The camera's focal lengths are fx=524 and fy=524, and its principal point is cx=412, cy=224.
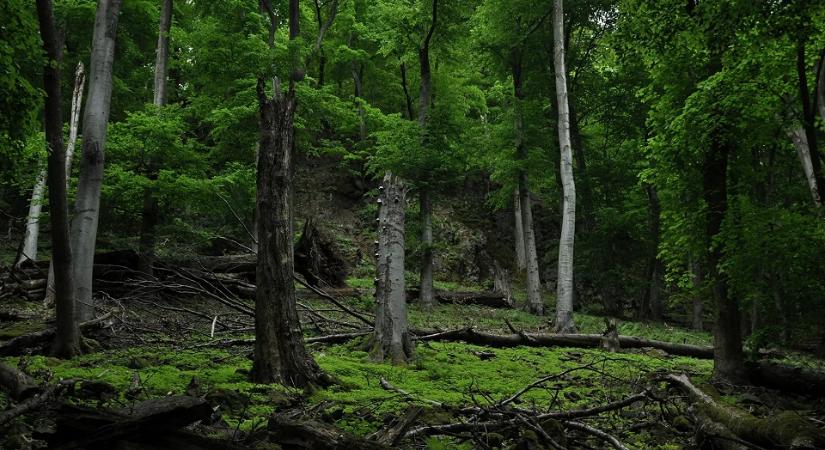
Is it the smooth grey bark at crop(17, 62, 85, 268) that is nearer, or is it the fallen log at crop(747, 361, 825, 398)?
the fallen log at crop(747, 361, 825, 398)

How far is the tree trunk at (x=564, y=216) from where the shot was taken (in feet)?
43.3

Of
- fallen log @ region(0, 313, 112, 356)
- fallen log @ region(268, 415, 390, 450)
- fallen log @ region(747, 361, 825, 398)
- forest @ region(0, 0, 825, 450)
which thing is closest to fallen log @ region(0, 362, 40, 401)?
forest @ region(0, 0, 825, 450)

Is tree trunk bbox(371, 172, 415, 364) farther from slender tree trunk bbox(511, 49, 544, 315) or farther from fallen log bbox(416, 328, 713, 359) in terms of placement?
slender tree trunk bbox(511, 49, 544, 315)

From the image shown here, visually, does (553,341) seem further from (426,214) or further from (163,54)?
(163,54)

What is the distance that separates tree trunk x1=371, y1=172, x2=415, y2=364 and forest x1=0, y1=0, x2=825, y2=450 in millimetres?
43

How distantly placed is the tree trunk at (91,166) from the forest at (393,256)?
0.04 metres

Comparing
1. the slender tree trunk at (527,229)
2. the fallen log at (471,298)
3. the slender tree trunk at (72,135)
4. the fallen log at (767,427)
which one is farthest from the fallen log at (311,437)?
the slender tree trunk at (527,229)

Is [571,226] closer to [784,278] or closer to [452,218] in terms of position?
[784,278]

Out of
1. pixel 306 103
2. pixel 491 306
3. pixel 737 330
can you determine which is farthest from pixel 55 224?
pixel 491 306

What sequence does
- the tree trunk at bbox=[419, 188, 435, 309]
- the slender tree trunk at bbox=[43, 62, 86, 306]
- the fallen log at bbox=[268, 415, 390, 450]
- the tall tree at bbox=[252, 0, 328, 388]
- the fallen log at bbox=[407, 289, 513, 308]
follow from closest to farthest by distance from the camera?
the fallen log at bbox=[268, 415, 390, 450] < the tall tree at bbox=[252, 0, 328, 388] < the slender tree trunk at bbox=[43, 62, 86, 306] < the tree trunk at bbox=[419, 188, 435, 309] < the fallen log at bbox=[407, 289, 513, 308]

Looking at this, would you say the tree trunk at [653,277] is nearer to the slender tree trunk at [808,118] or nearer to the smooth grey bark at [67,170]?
the slender tree trunk at [808,118]

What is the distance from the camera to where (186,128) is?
12.0 m

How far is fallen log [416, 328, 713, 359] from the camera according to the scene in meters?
10.5

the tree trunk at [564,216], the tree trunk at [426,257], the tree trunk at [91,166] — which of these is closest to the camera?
the tree trunk at [91,166]
